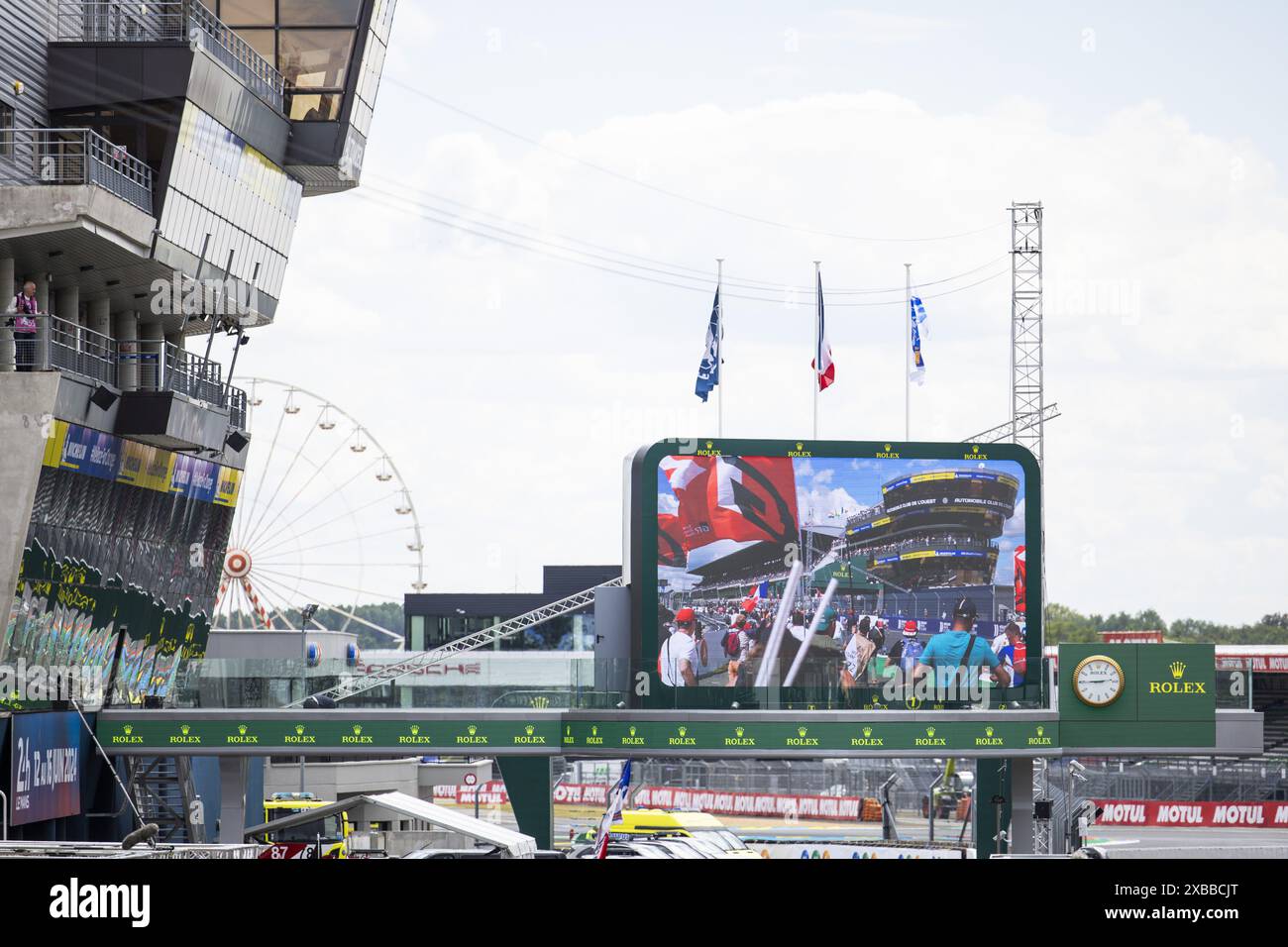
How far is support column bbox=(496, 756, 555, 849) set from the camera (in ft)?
137

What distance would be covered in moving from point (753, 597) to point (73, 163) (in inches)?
754

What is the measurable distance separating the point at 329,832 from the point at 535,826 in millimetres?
13833

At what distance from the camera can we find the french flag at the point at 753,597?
42.1m

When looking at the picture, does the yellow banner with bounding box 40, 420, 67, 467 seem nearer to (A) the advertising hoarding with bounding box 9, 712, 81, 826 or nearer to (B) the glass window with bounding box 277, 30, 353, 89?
(A) the advertising hoarding with bounding box 9, 712, 81, 826

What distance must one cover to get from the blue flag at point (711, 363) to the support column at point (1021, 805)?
13148mm

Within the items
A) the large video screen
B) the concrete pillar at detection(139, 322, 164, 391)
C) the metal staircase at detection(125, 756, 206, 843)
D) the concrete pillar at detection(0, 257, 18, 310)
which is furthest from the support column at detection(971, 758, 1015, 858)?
the concrete pillar at detection(0, 257, 18, 310)

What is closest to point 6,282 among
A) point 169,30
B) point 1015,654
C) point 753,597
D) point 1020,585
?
point 169,30

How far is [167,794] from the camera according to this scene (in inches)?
1943

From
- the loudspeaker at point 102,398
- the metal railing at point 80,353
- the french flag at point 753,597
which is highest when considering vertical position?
the metal railing at point 80,353

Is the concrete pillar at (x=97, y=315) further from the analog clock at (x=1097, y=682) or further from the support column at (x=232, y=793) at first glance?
the analog clock at (x=1097, y=682)

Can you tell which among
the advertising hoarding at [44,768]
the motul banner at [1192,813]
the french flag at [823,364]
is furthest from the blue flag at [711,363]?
the motul banner at [1192,813]
